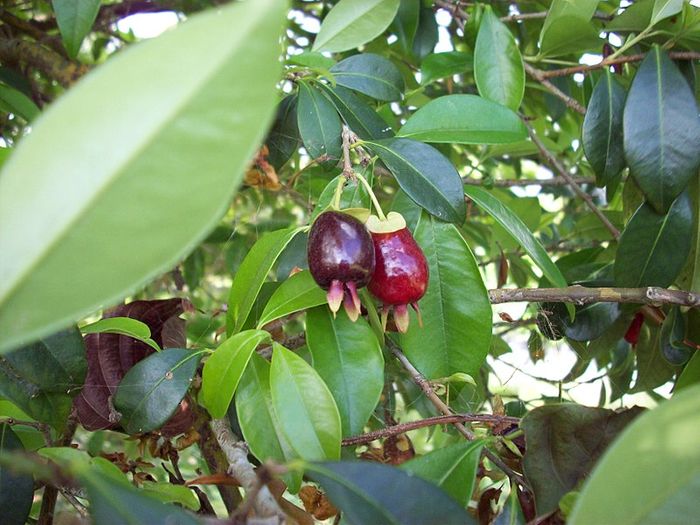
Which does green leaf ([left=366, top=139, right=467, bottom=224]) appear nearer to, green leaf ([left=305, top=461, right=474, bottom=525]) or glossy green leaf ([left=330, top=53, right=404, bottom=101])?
glossy green leaf ([left=330, top=53, right=404, bottom=101])

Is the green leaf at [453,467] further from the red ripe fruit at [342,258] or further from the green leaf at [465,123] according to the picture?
the green leaf at [465,123]

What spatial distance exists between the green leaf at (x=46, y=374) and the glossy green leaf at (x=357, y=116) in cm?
49

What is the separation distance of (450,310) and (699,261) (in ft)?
1.46

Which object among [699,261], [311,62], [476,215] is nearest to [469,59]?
[311,62]

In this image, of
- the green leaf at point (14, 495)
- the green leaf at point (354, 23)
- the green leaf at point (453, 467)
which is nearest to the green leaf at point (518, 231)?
the green leaf at point (453, 467)

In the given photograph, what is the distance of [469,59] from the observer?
1203 millimetres

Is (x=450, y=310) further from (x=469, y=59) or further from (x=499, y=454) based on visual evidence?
(x=469, y=59)

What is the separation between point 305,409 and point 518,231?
38 cm

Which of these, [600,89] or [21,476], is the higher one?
[600,89]

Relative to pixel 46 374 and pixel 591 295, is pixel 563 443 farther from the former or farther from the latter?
pixel 46 374

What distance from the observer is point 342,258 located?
2.24ft

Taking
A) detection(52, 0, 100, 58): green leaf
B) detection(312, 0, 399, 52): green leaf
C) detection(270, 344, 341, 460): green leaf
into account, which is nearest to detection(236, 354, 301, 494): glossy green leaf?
detection(270, 344, 341, 460): green leaf

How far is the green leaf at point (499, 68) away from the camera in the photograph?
104 cm

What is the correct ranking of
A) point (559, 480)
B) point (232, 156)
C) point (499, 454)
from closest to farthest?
point (232, 156)
point (559, 480)
point (499, 454)
